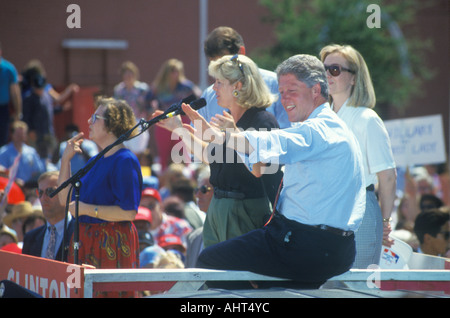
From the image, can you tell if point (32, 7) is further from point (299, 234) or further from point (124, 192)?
point (299, 234)

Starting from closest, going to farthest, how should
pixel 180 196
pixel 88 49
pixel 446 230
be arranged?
pixel 446 230 < pixel 180 196 < pixel 88 49

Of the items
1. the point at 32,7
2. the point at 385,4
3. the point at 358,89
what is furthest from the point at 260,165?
the point at 385,4

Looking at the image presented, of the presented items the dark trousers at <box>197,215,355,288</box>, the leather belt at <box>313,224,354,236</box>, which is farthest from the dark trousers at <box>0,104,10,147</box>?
the leather belt at <box>313,224,354,236</box>

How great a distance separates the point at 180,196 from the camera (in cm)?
845

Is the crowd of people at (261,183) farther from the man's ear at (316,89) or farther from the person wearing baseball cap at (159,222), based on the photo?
the person wearing baseball cap at (159,222)

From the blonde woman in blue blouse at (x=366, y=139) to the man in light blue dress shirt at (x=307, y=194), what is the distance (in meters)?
0.78

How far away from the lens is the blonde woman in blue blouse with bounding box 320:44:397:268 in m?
4.21

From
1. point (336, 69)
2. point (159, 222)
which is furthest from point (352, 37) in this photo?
point (336, 69)

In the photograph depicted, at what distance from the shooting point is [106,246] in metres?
4.45

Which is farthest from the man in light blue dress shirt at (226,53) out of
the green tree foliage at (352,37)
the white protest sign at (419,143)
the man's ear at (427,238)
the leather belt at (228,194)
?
the green tree foliage at (352,37)

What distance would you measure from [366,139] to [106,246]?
5.54 feet

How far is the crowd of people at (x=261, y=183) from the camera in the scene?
3357mm

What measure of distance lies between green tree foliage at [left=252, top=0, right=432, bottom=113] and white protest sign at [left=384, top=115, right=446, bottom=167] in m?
9.87

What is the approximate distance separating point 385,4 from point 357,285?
19545 mm
